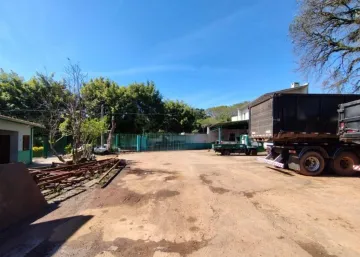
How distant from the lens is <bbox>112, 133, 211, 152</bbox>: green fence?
33375 mm

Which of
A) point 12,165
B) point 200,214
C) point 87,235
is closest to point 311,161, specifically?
point 200,214

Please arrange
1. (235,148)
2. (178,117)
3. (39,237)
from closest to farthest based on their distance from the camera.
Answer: (39,237)
(235,148)
(178,117)

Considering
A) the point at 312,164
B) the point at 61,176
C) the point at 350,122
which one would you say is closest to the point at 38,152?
the point at 61,176

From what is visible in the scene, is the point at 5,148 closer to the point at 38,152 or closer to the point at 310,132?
the point at 38,152

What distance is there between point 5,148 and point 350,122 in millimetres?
17614

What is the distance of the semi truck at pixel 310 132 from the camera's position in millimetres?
10602

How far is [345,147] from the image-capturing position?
429 inches

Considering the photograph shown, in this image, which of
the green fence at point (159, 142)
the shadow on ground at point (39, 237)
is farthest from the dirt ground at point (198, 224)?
the green fence at point (159, 142)

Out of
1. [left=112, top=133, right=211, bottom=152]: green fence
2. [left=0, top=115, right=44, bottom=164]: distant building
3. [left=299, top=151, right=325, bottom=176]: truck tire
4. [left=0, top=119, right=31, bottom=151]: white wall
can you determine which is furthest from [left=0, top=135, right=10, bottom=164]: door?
[left=112, top=133, right=211, bottom=152]: green fence

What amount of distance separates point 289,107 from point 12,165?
9829mm

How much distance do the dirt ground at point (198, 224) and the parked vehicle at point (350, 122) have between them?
65.4 inches

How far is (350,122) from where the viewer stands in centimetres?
752

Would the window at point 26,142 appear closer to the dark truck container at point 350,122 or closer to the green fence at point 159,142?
the green fence at point 159,142

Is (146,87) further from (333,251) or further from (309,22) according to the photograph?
(333,251)
